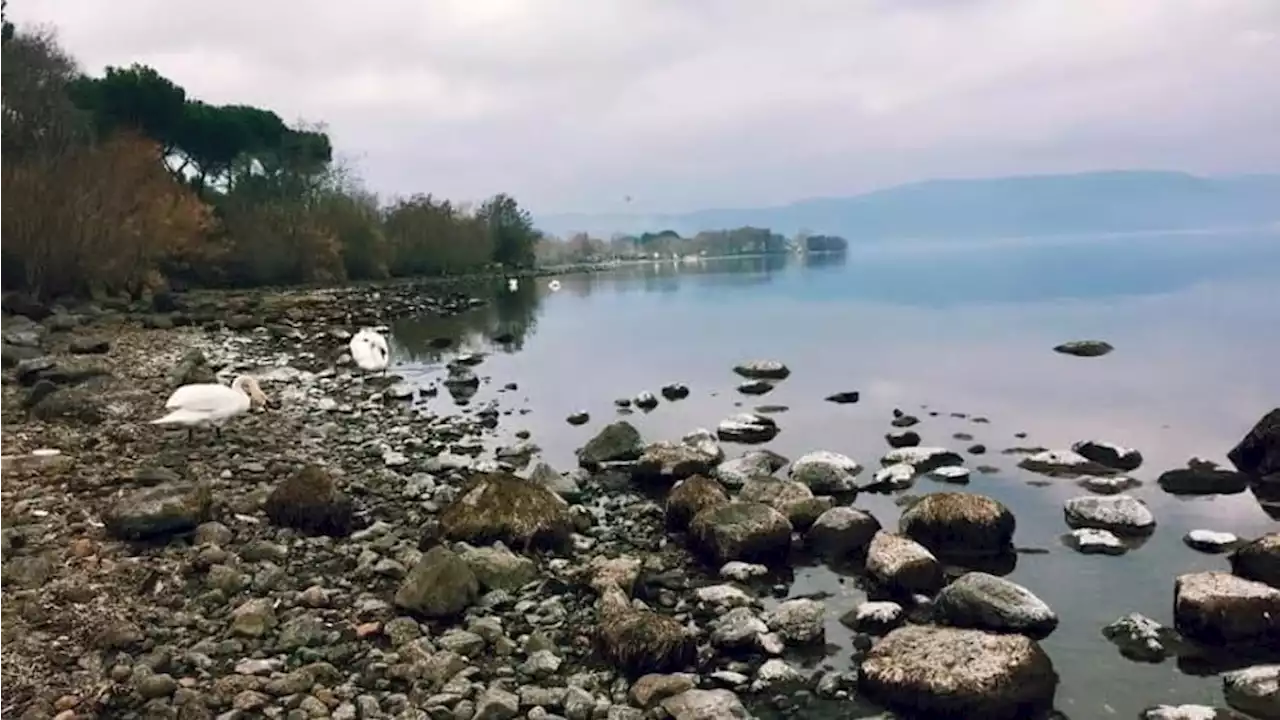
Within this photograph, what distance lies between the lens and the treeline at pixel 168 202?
29.9m

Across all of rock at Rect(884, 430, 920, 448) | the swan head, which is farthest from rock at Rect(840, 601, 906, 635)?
the swan head

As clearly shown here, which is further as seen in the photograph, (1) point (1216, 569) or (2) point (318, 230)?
(2) point (318, 230)

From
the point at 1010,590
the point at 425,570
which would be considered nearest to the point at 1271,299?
the point at 1010,590

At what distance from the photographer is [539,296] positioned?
64250 millimetres

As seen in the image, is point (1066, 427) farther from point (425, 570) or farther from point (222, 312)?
point (222, 312)

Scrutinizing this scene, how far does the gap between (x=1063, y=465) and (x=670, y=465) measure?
592 centimetres

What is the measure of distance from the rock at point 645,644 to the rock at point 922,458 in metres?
7.71

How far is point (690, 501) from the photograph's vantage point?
10.7 meters

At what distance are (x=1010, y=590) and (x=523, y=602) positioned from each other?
4.15 m

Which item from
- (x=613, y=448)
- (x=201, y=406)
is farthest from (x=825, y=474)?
(x=201, y=406)

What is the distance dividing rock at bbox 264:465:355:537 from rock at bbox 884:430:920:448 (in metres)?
9.50

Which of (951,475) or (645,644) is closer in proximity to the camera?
(645,644)

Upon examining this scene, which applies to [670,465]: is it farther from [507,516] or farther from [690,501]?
[507,516]

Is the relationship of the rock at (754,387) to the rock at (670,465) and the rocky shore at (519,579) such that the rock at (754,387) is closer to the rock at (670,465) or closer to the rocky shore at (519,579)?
the rocky shore at (519,579)
